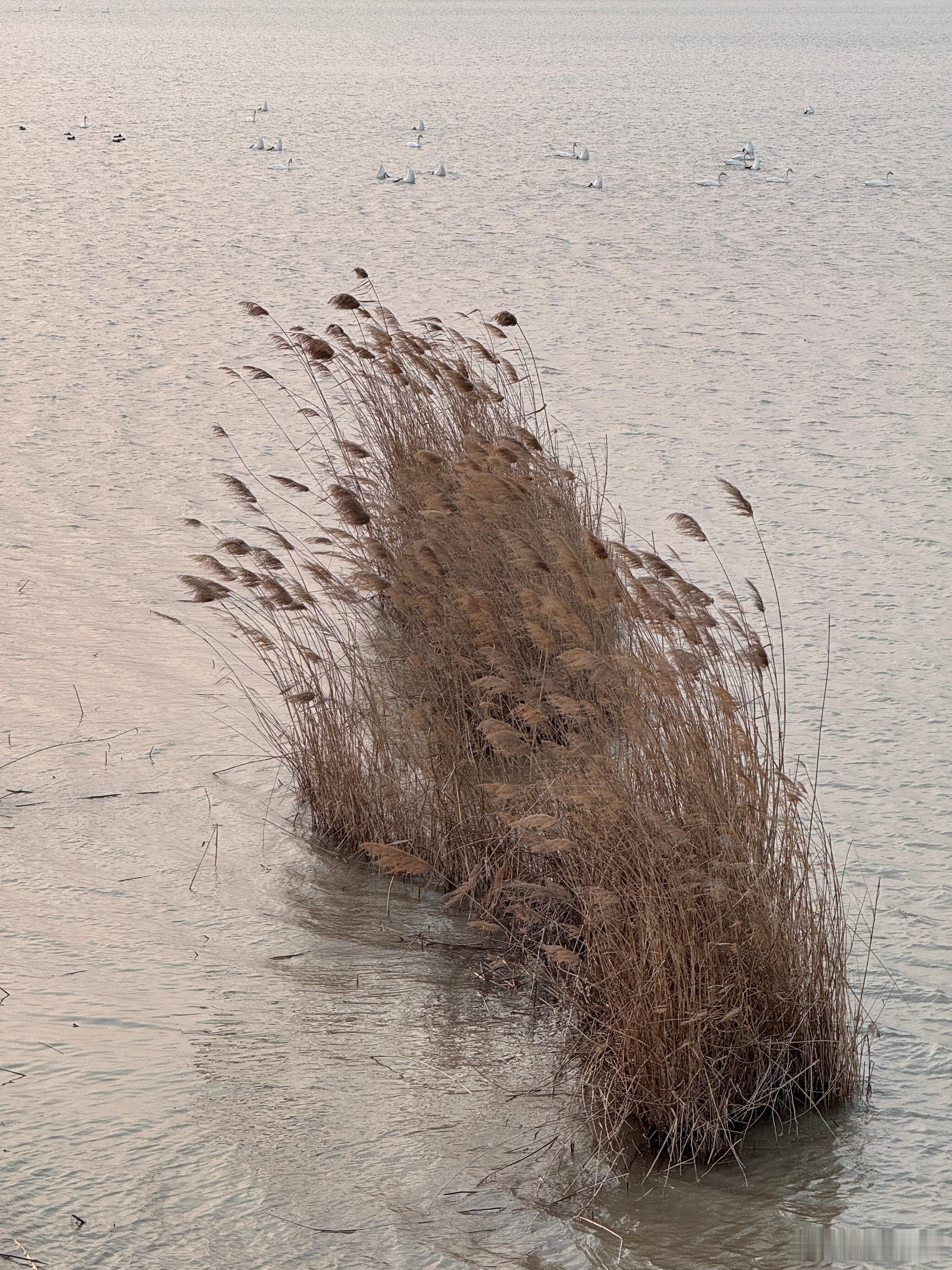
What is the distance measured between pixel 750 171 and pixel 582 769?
444 inches

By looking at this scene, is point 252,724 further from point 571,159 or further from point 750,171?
point 571,159

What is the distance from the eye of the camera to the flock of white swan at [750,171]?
39.5 feet

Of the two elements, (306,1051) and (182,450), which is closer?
(306,1051)

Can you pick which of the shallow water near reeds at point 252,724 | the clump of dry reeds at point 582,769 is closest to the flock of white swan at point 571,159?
the shallow water near reeds at point 252,724

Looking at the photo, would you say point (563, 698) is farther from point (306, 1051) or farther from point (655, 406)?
point (655, 406)

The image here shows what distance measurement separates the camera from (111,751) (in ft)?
11.7

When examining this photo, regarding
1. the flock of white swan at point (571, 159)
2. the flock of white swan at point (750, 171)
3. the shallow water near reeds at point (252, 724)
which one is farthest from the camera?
the flock of white swan at point (571, 159)

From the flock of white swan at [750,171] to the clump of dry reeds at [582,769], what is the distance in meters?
8.40

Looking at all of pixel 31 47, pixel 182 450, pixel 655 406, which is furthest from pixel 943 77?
pixel 182 450

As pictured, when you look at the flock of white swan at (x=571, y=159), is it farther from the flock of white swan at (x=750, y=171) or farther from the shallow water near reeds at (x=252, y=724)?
the shallow water near reeds at (x=252, y=724)

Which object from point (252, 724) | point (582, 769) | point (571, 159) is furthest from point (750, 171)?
point (582, 769)

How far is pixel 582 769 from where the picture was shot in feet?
8.90


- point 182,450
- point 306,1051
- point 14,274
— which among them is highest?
point 14,274

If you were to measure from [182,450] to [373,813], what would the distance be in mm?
3241
